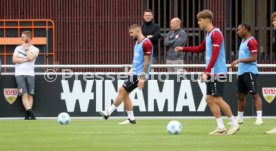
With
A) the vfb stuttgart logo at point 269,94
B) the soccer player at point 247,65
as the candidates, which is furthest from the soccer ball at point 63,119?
the vfb stuttgart logo at point 269,94

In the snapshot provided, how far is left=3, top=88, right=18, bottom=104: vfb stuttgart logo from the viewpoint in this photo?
2117 centimetres

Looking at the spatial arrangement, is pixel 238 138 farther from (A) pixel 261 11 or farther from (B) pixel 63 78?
(A) pixel 261 11

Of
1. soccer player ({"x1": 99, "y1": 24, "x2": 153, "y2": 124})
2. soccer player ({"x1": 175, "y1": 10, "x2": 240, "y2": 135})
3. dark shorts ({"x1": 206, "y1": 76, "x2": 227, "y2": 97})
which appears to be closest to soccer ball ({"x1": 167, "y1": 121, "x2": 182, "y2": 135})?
soccer player ({"x1": 175, "y1": 10, "x2": 240, "y2": 135})

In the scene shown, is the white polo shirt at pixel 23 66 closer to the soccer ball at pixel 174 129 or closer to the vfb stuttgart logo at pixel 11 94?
the vfb stuttgart logo at pixel 11 94

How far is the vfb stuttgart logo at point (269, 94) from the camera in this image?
21.2 m

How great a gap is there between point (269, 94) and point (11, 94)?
6160mm

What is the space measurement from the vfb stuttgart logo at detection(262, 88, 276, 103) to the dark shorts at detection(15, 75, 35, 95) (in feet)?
18.0

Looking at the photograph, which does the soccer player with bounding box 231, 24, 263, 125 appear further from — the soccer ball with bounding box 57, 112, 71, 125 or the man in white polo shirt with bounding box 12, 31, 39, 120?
the man in white polo shirt with bounding box 12, 31, 39, 120

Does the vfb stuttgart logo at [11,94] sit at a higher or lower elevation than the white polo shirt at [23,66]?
lower

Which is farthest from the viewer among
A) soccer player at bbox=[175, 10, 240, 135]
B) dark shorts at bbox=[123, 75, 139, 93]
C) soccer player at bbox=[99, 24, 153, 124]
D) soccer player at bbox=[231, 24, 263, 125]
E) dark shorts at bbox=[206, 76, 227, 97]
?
dark shorts at bbox=[123, 75, 139, 93]

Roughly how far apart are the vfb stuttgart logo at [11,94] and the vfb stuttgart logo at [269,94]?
233 inches

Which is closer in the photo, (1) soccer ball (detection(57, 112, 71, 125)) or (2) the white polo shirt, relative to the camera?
(1) soccer ball (detection(57, 112, 71, 125))

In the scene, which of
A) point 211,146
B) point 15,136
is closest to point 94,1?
point 15,136

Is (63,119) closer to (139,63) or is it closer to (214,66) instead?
(139,63)
